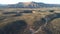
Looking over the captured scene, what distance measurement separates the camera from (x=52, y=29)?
55.4m

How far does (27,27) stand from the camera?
62.7m

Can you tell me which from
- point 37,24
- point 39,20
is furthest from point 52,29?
point 39,20

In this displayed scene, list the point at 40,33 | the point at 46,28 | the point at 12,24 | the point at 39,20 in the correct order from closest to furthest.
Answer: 1. the point at 40,33
2. the point at 46,28
3. the point at 12,24
4. the point at 39,20

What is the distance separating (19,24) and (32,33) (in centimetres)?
1015

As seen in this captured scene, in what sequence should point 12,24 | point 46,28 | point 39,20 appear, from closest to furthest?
point 46,28
point 12,24
point 39,20

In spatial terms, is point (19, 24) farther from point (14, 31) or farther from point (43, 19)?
point (43, 19)

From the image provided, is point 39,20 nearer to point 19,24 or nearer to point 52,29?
point 19,24

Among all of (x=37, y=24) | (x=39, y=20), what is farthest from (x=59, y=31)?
(x=39, y=20)

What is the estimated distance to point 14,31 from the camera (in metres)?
57.7

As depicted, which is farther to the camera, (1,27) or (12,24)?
(12,24)

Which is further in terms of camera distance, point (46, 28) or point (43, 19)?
point (43, 19)

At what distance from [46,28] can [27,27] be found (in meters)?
10.0

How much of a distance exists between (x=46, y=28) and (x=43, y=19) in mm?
16052

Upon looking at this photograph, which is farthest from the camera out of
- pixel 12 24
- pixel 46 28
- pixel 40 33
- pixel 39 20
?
pixel 39 20
